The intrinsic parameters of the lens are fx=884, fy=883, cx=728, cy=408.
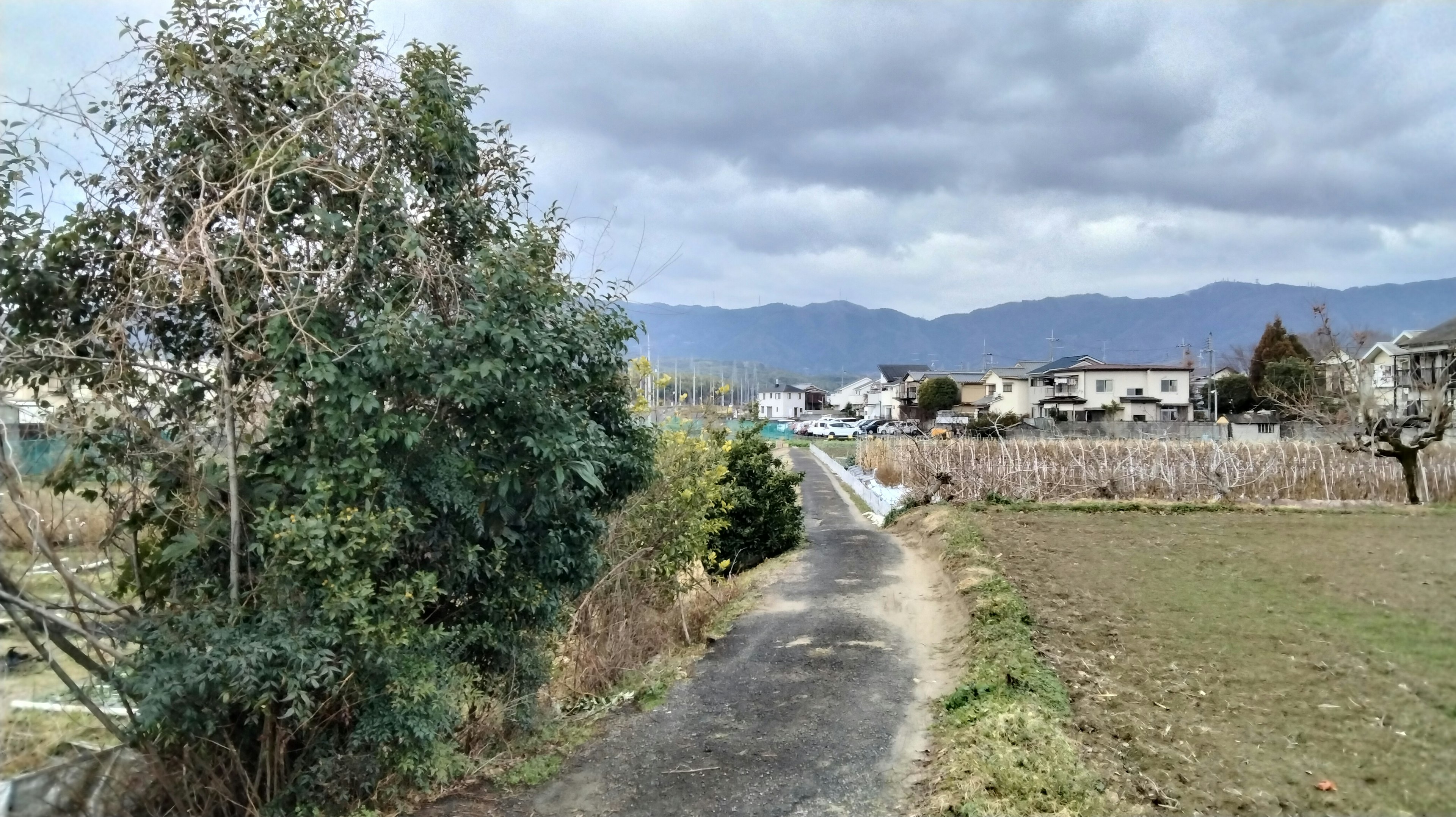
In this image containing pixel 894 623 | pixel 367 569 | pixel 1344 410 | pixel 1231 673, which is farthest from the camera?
pixel 1344 410

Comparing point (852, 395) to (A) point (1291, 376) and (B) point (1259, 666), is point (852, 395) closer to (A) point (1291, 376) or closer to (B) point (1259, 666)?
(A) point (1291, 376)

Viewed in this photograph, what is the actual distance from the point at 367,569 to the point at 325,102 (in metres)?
2.57

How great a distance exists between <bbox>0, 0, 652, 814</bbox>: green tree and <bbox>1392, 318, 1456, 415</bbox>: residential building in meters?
24.9

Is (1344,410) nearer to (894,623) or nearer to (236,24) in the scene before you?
(894,623)

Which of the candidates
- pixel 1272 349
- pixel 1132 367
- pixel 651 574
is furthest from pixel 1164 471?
pixel 1132 367

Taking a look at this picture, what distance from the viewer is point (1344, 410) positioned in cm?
2494

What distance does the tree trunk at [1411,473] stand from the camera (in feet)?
67.1

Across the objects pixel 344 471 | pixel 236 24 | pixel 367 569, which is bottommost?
pixel 367 569

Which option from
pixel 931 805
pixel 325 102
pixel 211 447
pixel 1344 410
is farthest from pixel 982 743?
pixel 1344 410

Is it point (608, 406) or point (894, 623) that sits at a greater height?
point (608, 406)

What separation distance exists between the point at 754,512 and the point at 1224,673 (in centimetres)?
1050

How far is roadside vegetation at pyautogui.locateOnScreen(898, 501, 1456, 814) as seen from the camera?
17.2 ft

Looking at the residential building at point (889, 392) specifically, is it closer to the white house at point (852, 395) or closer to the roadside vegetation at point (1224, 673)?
the white house at point (852, 395)

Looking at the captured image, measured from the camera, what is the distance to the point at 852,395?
11369 centimetres
